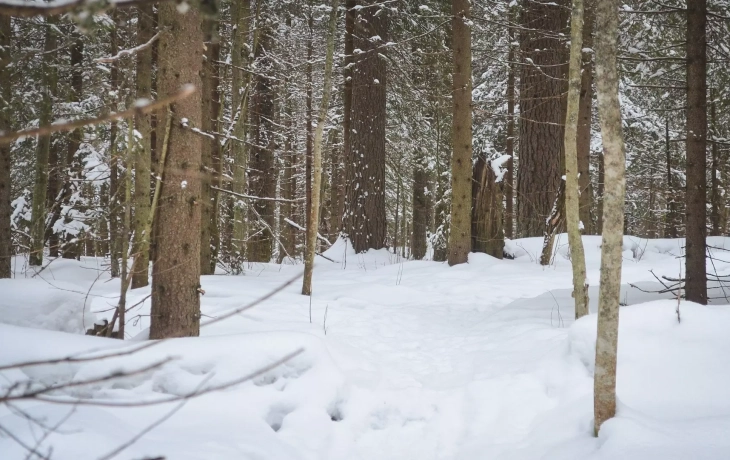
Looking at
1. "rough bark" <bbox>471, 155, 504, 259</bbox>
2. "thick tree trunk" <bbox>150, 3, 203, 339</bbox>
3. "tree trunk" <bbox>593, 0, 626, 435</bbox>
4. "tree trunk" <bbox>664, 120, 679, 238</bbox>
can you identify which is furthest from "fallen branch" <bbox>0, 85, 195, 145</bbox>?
"rough bark" <bbox>471, 155, 504, 259</bbox>

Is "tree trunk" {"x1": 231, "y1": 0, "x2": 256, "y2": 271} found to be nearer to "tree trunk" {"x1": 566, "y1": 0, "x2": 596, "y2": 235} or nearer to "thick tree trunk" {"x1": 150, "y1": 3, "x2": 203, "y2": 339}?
"thick tree trunk" {"x1": 150, "y1": 3, "x2": 203, "y2": 339}

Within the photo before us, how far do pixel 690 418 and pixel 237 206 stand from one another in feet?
29.2

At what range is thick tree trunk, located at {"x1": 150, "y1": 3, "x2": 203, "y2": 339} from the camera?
416cm

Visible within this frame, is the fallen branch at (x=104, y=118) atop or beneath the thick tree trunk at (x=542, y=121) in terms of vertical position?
beneath

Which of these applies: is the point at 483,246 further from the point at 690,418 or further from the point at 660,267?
the point at 690,418

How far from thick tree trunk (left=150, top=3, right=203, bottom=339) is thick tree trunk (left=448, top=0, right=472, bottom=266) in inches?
215

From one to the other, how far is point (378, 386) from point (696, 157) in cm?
417

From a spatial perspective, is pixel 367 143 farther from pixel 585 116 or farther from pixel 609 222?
pixel 609 222

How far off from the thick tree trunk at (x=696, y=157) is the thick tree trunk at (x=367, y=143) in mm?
6754

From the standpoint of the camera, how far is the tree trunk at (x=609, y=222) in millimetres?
2971

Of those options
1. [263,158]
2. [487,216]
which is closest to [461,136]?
[487,216]

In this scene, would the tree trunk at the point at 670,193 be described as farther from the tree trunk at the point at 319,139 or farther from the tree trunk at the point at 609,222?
the tree trunk at the point at 319,139

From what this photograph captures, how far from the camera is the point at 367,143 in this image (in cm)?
1134

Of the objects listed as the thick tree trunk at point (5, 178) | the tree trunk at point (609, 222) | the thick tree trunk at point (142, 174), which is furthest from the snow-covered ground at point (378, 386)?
the thick tree trunk at point (5, 178)
